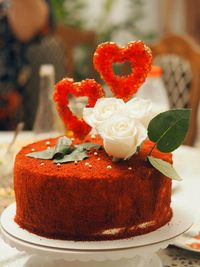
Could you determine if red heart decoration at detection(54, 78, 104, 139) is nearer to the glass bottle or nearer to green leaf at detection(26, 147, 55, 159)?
green leaf at detection(26, 147, 55, 159)

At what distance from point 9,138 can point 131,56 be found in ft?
2.98

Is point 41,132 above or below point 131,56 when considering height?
below

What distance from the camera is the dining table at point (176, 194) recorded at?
1.08 m

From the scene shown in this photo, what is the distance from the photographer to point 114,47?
1.06 meters

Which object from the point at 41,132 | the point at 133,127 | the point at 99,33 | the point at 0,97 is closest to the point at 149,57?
the point at 133,127

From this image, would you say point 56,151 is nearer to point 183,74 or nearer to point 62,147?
point 62,147

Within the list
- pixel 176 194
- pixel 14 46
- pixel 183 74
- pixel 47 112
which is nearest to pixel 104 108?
pixel 176 194

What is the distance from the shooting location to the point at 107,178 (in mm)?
928

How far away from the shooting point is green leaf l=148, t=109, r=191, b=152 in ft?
3.23

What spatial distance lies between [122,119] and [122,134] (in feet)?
0.08

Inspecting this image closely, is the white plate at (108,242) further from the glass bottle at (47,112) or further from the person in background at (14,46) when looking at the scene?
the person in background at (14,46)

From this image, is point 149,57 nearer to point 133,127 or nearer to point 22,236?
point 133,127

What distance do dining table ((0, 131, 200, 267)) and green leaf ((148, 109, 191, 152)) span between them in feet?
0.50

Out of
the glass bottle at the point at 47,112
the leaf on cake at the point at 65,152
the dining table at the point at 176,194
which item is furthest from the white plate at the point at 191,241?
the glass bottle at the point at 47,112
